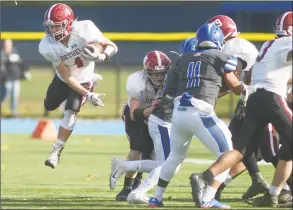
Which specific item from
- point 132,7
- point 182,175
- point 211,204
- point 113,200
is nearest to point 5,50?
point 132,7

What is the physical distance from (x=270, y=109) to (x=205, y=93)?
0.56 metres

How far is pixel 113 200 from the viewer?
9.52 meters

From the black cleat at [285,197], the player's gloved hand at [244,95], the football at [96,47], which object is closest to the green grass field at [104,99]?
the football at [96,47]

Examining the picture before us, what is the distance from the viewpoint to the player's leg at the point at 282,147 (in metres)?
8.31

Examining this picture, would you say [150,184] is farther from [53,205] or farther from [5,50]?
[5,50]

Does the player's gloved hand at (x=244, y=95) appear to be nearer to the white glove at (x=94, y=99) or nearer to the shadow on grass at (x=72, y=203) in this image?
the shadow on grass at (x=72, y=203)

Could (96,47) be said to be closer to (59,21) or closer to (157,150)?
(59,21)

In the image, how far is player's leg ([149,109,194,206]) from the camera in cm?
847

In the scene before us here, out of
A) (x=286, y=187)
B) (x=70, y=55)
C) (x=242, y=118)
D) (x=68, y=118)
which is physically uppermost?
(x=70, y=55)

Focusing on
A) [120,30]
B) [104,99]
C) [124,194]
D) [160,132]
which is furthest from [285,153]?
[120,30]

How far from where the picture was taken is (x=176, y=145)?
28.4 feet

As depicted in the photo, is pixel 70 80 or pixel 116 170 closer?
pixel 116 170

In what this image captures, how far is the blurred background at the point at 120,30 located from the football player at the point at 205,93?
35.3 feet

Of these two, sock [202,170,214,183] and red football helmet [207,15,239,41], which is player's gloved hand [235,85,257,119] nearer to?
sock [202,170,214,183]
